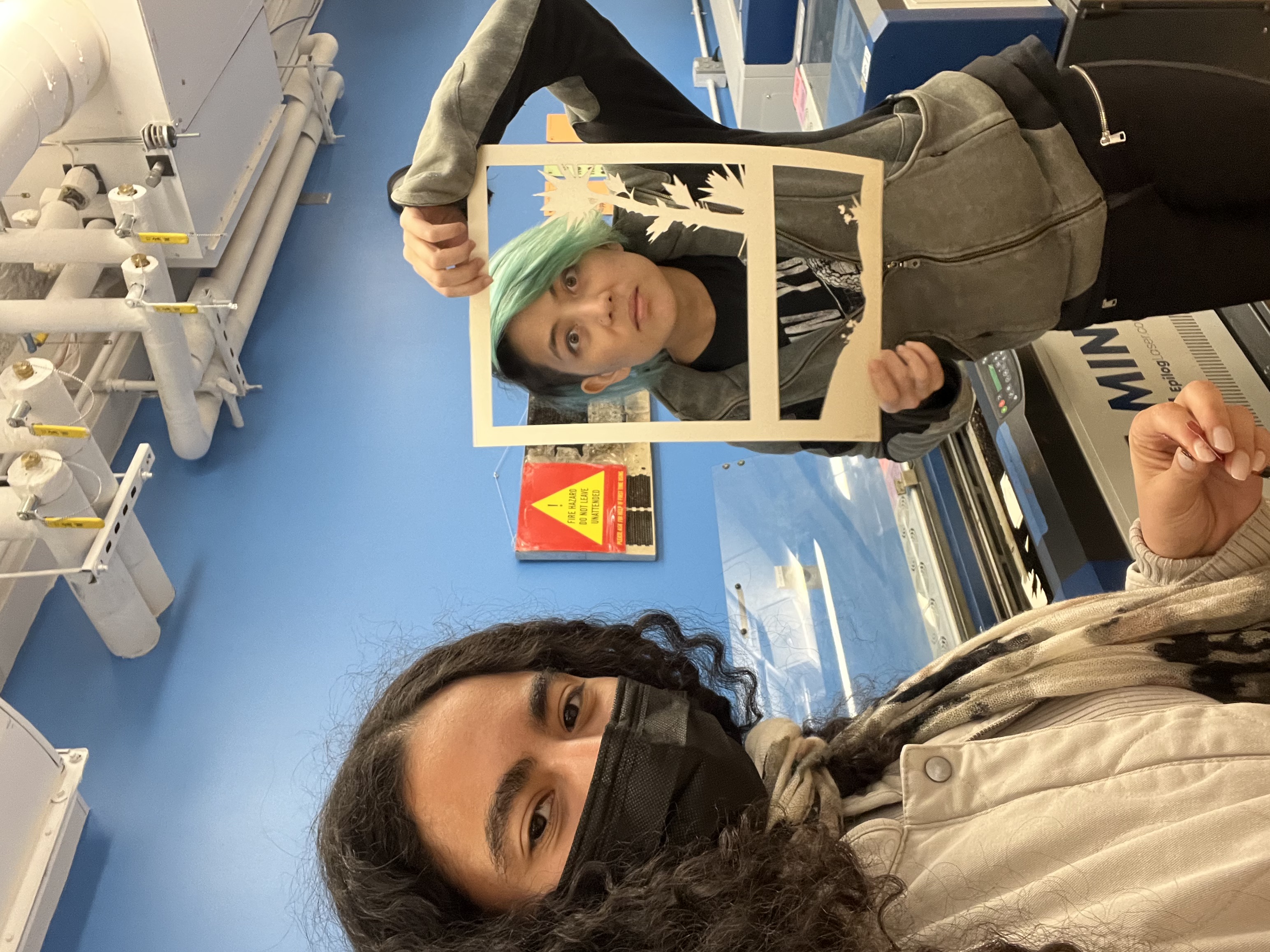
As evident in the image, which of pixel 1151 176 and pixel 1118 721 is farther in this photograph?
pixel 1151 176

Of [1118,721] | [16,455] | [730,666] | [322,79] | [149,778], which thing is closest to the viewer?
[1118,721]

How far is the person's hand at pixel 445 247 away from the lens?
1.04 meters

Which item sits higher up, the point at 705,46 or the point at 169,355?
the point at 705,46

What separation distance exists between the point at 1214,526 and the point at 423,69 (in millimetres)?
4185

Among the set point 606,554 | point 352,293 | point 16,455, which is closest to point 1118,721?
point 606,554

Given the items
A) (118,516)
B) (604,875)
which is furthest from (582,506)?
(604,875)

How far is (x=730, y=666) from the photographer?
133 centimetres

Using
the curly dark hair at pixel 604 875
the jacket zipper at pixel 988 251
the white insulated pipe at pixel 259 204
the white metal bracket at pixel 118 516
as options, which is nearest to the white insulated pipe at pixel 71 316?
the white insulated pipe at pixel 259 204

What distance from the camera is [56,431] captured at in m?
2.05

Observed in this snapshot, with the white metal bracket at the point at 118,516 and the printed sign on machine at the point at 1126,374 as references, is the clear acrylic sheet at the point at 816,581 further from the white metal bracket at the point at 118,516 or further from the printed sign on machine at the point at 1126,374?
the white metal bracket at the point at 118,516

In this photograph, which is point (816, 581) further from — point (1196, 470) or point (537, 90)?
point (537, 90)

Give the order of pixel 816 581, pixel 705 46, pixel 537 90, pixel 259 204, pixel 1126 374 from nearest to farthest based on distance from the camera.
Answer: pixel 537 90, pixel 1126 374, pixel 816 581, pixel 259 204, pixel 705 46

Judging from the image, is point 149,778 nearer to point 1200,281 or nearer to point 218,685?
point 218,685

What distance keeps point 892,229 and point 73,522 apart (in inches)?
73.4
